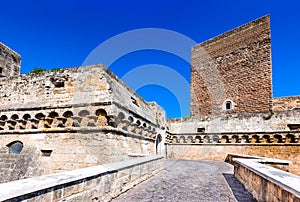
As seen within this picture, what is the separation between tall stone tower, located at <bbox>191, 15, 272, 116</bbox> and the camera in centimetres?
1430

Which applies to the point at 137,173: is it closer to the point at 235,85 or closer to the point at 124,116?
the point at 124,116

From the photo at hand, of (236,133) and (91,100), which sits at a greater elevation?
(91,100)

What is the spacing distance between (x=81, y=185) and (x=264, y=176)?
2.71 metres

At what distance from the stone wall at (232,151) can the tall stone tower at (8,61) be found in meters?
9.98

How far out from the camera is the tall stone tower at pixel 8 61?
886cm

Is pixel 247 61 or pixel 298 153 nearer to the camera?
pixel 298 153

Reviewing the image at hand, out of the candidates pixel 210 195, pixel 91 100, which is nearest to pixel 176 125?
pixel 91 100

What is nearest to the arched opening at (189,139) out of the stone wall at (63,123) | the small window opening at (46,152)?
the stone wall at (63,123)

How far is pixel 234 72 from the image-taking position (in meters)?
16.2

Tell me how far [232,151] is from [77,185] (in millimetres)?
11012

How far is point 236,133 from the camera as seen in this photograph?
11.8m

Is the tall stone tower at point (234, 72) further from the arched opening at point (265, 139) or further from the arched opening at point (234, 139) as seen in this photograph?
the arched opening at point (234, 139)

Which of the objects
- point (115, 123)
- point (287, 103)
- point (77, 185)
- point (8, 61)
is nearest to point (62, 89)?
point (115, 123)

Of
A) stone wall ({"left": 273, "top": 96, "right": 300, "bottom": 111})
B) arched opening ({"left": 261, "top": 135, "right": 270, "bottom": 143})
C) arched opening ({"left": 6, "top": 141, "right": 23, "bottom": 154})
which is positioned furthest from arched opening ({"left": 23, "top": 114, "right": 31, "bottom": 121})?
stone wall ({"left": 273, "top": 96, "right": 300, "bottom": 111})
